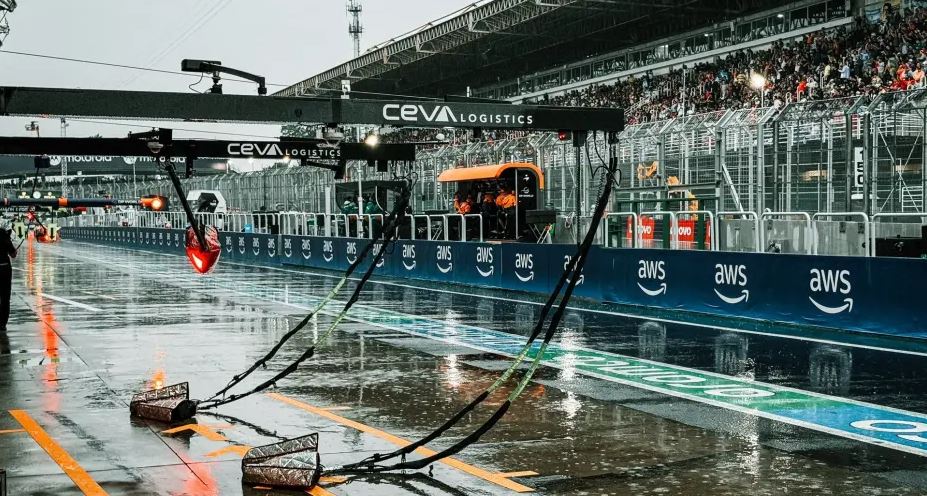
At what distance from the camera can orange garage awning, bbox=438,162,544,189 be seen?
31.3 m

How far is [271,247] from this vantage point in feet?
139

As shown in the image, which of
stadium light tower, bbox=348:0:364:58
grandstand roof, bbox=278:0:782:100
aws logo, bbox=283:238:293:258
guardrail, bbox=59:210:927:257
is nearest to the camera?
guardrail, bbox=59:210:927:257

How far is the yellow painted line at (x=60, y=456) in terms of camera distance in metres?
7.17

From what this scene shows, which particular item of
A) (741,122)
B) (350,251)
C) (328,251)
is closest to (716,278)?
(741,122)

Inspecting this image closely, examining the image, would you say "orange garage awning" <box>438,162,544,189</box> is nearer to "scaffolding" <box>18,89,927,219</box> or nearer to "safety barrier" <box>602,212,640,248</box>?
"scaffolding" <box>18,89,927,219</box>

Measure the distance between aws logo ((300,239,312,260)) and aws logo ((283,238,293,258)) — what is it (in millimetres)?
1092

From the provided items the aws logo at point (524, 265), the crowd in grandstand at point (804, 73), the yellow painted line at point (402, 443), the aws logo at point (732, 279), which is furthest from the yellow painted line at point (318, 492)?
the aws logo at point (524, 265)

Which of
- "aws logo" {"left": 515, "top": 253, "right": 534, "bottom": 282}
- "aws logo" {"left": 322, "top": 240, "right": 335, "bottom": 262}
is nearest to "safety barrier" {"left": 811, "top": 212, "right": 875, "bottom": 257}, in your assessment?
"aws logo" {"left": 515, "top": 253, "right": 534, "bottom": 282}

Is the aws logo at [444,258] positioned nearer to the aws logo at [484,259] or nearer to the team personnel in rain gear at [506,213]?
the aws logo at [484,259]

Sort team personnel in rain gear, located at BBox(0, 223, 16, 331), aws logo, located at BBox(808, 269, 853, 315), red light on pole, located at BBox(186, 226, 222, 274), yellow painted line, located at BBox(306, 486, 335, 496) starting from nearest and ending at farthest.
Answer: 1. yellow painted line, located at BBox(306, 486, 335, 496)
2. red light on pole, located at BBox(186, 226, 222, 274)
3. aws logo, located at BBox(808, 269, 853, 315)
4. team personnel in rain gear, located at BBox(0, 223, 16, 331)

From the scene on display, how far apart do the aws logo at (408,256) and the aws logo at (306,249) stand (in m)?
7.47

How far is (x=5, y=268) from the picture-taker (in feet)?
57.9

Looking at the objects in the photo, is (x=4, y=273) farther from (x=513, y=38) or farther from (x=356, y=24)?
(x=356, y=24)

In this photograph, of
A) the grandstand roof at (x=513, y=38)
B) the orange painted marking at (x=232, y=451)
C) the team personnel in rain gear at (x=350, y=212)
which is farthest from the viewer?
the grandstand roof at (x=513, y=38)
